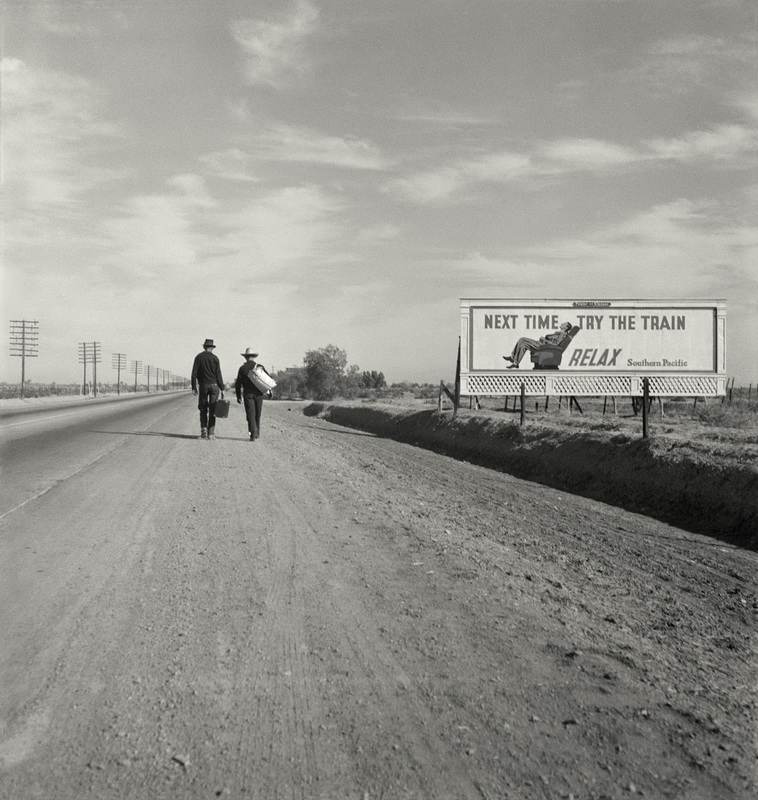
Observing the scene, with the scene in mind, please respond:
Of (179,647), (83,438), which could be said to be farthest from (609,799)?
(83,438)

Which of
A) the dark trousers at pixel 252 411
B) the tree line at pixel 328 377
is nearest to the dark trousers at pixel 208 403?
the dark trousers at pixel 252 411

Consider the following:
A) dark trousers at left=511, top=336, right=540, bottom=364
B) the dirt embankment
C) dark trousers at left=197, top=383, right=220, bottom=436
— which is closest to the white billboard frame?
dark trousers at left=511, top=336, right=540, bottom=364

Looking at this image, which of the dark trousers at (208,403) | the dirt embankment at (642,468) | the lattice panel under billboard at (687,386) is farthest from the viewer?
the lattice panel under billboard at (687,386)

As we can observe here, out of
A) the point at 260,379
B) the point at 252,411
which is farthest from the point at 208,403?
the point at 260,379

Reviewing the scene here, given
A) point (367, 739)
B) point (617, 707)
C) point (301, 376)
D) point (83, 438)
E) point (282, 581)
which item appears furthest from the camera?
point (301, 376)

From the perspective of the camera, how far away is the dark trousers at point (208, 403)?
50.2 feet

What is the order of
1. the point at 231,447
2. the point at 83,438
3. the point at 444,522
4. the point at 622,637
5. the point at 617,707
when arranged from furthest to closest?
the point at 83,438 < the point at 231,447 < the point at 444,522 < the point at 622,637 < the point at 617,707

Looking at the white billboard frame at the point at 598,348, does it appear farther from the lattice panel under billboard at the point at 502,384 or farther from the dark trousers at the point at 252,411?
the dark trousers at the point at 252,411

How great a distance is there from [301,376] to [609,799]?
8922 centimetres

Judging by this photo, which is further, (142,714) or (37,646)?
(37,646)

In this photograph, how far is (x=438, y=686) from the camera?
3561 millimetres

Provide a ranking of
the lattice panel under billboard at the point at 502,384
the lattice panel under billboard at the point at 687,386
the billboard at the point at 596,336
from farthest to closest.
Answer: the billboard at the point at 596,336, the lattice panel under billboard at the point at 687,386, the lattice panel under billboard at the point at 502,384

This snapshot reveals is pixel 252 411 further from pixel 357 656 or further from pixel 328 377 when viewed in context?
pixel 328 377

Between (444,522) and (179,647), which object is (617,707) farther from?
(444,522)
